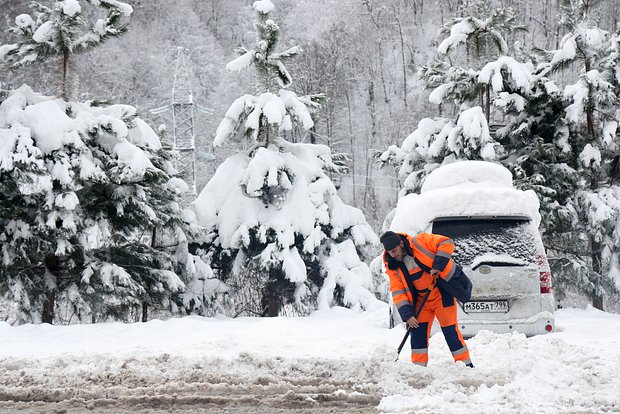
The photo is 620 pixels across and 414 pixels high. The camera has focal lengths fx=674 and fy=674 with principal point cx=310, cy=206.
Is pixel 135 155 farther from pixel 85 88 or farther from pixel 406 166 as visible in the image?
pixel 85 88

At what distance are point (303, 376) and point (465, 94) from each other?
1251 centimetres

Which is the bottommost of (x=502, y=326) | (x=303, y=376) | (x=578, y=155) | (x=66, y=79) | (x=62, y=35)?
(x=303, y=376)

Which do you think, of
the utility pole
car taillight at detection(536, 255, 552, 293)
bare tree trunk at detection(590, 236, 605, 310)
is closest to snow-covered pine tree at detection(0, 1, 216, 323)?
car taillight at detection(536, 255, 552, 293)

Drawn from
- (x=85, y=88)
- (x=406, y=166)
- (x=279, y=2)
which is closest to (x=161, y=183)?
(x=406, y=166)

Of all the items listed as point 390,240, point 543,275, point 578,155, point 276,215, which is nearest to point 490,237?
point 543,275

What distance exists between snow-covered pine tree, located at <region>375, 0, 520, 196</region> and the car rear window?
306 inches

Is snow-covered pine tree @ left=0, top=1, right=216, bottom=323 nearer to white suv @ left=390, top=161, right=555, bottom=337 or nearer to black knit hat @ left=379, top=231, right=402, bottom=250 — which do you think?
white suv @ left=390, top=161, right=555, bottom=337

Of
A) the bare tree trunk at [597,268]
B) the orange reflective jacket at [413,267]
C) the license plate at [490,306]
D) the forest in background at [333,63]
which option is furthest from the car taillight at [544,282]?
the forest in background at [333,63]

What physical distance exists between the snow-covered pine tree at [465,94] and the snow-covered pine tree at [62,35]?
7.68m

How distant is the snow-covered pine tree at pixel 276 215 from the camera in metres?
15.6

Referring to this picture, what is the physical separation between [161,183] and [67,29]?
374cm

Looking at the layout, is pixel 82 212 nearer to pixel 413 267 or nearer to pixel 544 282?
pixel 413 267

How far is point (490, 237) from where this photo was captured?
7.86m

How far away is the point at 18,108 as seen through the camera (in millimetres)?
13086
